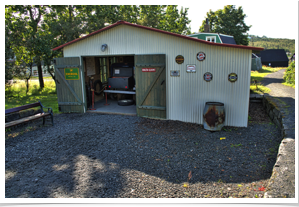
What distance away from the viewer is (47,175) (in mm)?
4598

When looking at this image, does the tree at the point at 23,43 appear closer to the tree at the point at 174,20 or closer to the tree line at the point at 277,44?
the tree at the point at 174,20

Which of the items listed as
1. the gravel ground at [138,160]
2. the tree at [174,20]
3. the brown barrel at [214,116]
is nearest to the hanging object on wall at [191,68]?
the brown barrel at [214,116]

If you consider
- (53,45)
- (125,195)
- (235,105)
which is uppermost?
(53,45)

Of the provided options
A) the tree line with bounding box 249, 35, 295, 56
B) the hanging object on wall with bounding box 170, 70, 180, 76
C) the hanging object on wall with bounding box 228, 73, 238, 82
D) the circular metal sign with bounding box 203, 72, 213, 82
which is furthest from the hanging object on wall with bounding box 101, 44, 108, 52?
the tree line with bounding box 249, 35, 295, 56

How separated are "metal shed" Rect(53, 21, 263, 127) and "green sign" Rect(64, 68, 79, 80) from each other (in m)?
0.06

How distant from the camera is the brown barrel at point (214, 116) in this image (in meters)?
7.09

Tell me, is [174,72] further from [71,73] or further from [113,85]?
[71,73]

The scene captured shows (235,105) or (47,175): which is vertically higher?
(235,105)

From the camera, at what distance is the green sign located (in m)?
9.33

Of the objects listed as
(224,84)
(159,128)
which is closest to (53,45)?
(159,128)

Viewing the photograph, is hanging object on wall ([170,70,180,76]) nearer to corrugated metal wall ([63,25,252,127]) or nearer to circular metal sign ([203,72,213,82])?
corrugated metal wall ([63,25,252,127])

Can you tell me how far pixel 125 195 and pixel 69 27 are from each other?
14661mm

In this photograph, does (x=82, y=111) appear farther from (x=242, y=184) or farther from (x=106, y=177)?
(x=242, y=184)

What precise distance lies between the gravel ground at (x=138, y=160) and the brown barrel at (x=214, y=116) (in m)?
0.26
